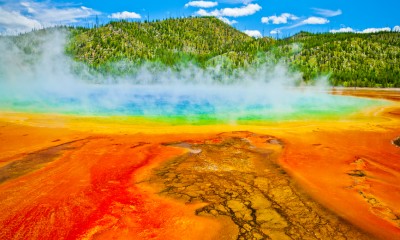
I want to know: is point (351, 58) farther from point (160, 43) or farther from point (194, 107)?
point (194, 107)

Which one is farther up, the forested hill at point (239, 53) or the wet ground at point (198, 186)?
the forested hill at point (239, 53)

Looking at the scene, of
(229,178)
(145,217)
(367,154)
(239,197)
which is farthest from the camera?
(367,154)

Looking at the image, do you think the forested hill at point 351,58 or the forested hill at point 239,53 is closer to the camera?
the forested hill at point 351,58

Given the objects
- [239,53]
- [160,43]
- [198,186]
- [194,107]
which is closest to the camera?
[198,186]

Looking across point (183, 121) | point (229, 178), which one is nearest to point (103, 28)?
point (183, 121)

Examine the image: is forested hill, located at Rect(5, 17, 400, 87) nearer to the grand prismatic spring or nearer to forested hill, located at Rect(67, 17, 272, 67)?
forested hill, located at Rect(67, 17, 272, 67)

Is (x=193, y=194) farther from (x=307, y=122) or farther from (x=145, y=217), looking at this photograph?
(x=307, y=122)

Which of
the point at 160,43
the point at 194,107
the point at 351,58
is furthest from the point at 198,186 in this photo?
the point at 160,43

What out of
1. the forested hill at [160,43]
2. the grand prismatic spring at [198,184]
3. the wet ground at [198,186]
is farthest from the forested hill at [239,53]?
the wet ground at [198,186]

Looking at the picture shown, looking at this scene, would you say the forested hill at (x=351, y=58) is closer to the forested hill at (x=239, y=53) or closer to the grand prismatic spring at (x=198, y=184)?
the forested hill at (x=239, y=53)
